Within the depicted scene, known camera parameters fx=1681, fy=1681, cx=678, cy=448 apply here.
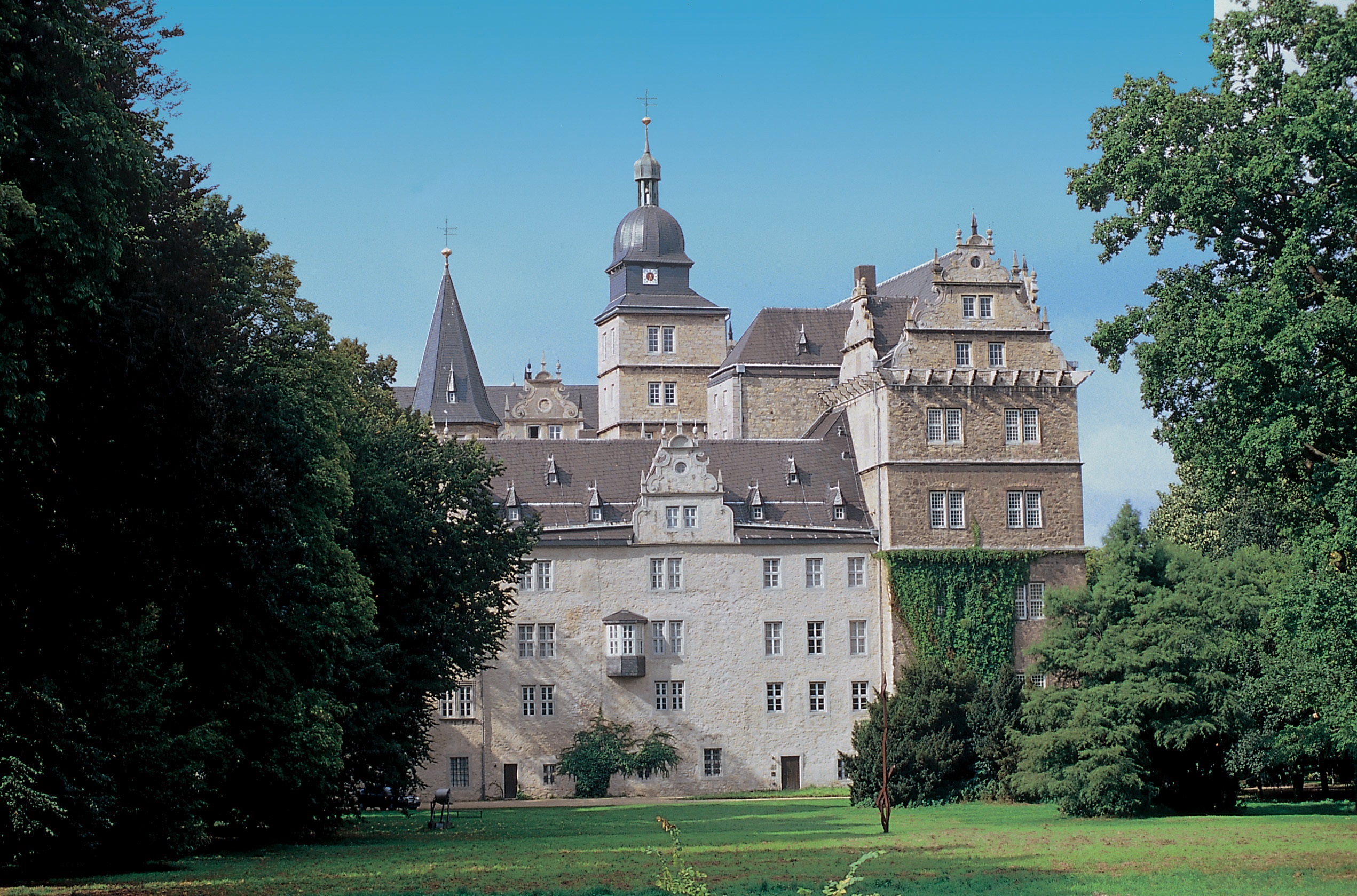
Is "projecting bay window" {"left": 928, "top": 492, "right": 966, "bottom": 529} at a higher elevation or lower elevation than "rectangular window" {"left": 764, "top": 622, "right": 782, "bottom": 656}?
higher

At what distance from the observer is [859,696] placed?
6031 cm

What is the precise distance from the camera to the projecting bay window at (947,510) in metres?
59.8

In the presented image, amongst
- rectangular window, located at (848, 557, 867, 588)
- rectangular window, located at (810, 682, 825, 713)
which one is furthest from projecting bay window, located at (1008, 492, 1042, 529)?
rectangular window, located at (810, 682, 825, 713)

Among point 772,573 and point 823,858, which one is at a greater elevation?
point 772,573

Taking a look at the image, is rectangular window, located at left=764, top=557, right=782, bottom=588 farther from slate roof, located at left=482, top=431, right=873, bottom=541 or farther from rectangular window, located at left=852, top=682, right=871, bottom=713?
rectangular window, located at left=852, top=682, right=871, bottom=713

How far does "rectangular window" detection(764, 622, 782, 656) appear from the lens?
60125 millimetres

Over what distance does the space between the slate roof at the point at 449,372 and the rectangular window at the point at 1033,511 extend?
30.0 m

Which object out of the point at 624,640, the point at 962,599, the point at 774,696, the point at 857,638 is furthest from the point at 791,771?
the point at 962,599

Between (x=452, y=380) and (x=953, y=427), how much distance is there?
29513mm

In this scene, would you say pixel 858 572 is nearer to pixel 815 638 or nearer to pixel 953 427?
pixel 815 638

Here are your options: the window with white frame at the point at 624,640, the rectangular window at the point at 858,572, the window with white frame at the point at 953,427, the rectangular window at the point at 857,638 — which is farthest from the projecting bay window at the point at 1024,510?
the window with white frame at the point at 624,640

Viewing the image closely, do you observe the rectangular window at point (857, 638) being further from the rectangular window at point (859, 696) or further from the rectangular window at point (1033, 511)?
the rectangular window at point (1033, 511)

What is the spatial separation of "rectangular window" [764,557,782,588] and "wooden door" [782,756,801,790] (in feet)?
20.1

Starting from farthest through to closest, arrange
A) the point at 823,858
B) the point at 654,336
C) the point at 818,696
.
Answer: the point at 654,336 < the point at 818,696 < the point at 823,858
